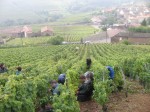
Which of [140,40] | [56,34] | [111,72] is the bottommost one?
[56,34]

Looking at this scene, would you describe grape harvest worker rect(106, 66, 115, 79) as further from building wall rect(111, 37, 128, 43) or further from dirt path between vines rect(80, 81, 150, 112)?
building wall rect(111, 37, 128, 43)

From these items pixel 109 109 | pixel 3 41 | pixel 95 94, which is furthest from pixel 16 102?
pixel 3 41

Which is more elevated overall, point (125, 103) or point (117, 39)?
point (125, 103)

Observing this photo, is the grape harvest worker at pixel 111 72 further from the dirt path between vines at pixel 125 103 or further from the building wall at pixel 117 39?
the building wall at pixel 117 39

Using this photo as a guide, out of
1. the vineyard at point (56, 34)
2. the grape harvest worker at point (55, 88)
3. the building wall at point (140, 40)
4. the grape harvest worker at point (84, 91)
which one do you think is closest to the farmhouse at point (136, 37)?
the building wall at point (140, 40)

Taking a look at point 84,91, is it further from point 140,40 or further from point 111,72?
point 140,40

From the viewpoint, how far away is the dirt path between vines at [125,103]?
1608cm

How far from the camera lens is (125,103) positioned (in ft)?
56.2

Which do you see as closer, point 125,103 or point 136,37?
point 125,103

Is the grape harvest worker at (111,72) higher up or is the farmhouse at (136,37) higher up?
the grape harvest worker at (111,72)

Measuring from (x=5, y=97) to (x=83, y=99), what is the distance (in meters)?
6.58

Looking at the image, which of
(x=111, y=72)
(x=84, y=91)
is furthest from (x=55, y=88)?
(x=111, y=72)

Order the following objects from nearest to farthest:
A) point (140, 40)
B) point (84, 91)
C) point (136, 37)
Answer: point (84, 91)
point (140, 40)
point (136, 37)

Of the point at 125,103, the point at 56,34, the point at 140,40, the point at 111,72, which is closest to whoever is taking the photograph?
the point at 125,103
